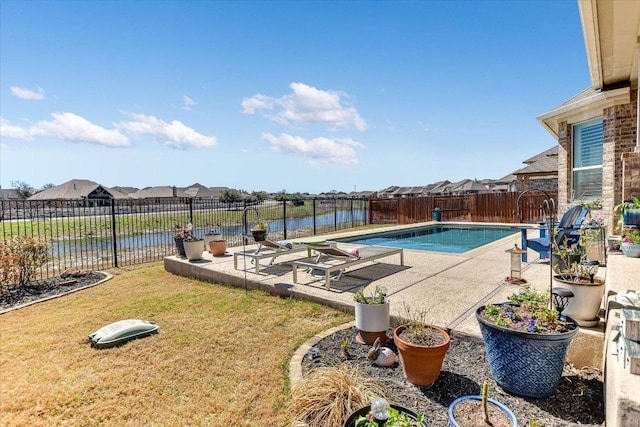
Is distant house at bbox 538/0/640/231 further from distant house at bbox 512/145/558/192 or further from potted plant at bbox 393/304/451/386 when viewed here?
distant house at bbox 512/145/558/192

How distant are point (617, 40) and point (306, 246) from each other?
19.0 feet

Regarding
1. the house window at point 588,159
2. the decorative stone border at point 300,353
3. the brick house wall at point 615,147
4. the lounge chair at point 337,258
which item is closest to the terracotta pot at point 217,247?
the lounge chair at point 337,258

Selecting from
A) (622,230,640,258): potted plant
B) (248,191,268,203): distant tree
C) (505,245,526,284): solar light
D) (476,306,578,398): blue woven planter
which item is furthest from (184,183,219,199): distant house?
(476,306,578,398): blue woven planter

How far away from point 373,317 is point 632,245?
3.92m

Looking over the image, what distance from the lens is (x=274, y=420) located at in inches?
93.2

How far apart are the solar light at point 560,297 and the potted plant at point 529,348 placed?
215 millimetres

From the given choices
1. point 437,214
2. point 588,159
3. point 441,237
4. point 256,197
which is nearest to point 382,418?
point 588,159

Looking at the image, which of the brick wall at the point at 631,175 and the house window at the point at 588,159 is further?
the house window at the point at 588,159

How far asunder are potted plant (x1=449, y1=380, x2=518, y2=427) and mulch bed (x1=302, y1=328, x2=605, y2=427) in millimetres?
175

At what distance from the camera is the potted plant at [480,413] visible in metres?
1.97

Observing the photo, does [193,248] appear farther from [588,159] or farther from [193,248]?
[588,159]

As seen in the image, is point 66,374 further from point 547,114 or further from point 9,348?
point 547,114

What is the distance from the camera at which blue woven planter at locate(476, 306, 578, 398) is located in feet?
7.57

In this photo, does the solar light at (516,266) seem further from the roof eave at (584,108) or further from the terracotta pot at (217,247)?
the terracotta pot at (217,247)
